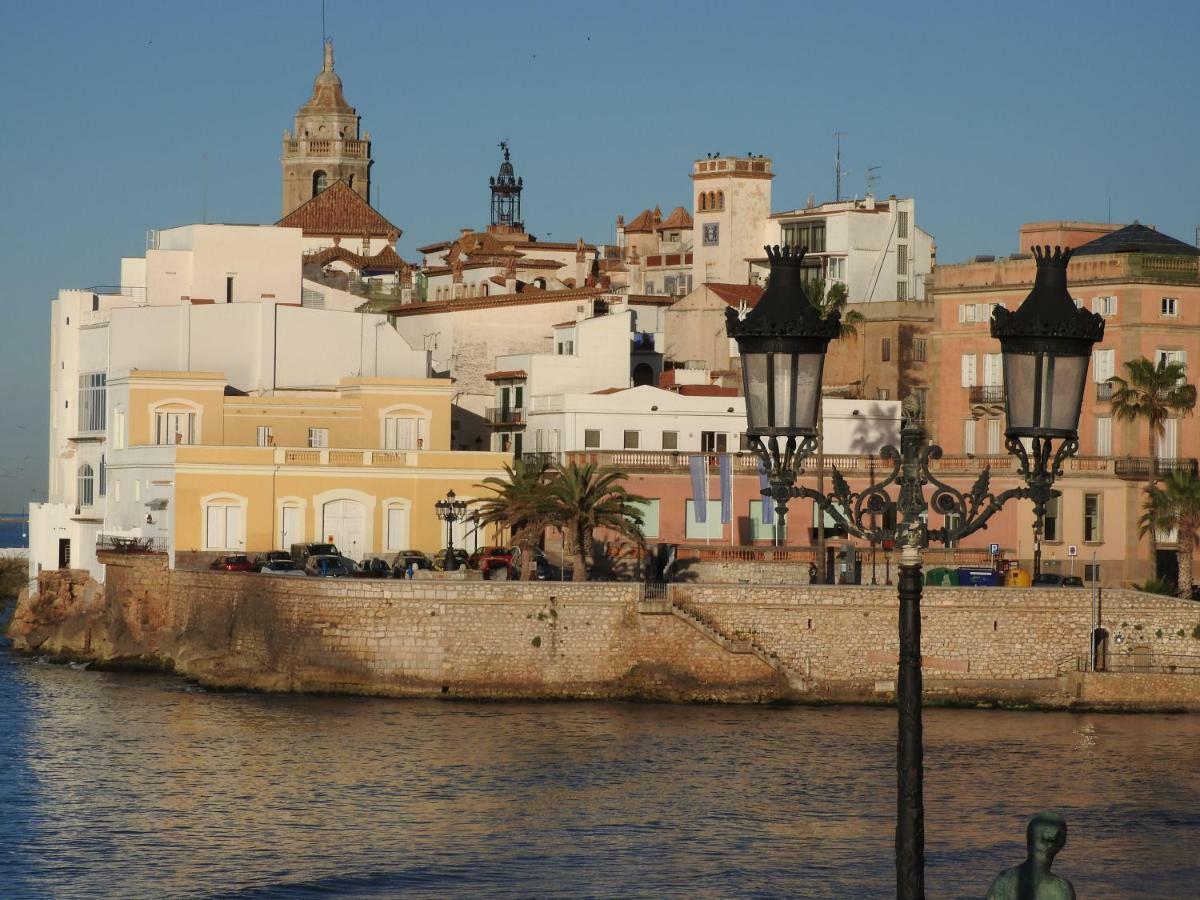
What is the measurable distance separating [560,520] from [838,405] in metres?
15.5

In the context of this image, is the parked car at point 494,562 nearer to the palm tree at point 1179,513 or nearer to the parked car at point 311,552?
the parked car at point 311,552

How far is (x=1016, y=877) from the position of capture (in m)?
11.5

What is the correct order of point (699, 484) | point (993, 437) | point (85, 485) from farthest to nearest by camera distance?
point (85, 485) < point (993, 437) < point (699, 484)

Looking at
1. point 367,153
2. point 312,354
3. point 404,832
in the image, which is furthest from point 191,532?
point 367,153

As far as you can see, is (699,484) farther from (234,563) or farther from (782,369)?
(782,369)

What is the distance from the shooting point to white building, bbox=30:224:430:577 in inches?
2803

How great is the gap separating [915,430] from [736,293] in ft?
236

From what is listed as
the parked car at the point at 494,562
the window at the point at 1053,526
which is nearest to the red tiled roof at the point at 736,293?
the window at the point at 1053,526

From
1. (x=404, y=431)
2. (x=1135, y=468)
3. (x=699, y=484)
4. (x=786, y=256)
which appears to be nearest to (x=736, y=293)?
(x=404, y=431)

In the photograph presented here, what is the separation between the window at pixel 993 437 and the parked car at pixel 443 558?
1714 cm

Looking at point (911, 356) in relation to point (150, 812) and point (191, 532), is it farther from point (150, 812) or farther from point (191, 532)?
point (150, 812)

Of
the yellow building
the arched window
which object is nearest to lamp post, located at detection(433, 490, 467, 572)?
the yellow building

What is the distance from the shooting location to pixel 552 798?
42344mm

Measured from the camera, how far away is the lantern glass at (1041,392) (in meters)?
13.3
